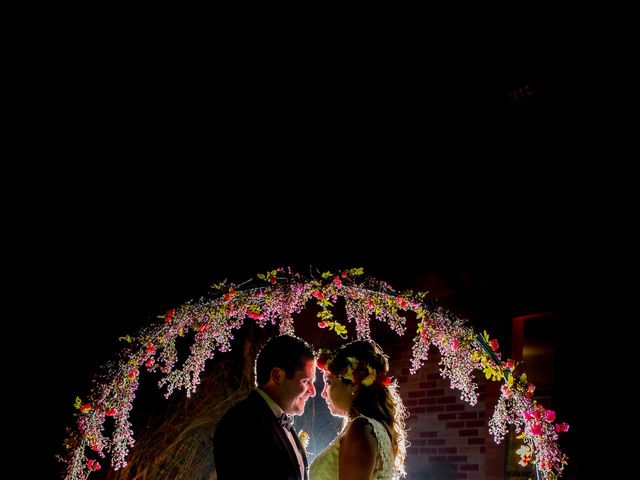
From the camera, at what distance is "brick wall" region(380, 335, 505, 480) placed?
18.1ft

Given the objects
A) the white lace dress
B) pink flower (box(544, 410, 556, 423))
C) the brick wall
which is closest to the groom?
the white lace dress

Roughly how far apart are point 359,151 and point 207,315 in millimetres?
3962

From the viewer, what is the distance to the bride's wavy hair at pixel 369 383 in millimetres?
3912

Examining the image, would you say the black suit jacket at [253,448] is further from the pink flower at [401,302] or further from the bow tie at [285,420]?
the pink flower at [401,302]

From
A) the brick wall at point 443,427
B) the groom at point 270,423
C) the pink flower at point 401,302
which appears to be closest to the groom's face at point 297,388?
the groom at point 270,423

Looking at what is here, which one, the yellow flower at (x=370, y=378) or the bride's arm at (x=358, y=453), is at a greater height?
the yellow flower at (x=370, y=378)

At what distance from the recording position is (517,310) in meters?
5.54

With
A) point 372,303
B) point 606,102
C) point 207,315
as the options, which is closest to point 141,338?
point 207,315

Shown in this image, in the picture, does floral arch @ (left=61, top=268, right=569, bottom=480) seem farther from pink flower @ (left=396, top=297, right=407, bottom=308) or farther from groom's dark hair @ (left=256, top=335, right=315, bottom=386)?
groom's dark hair @ (left=256, top=335, right=315, bottom=386)

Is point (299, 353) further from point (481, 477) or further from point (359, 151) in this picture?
point (359, 151)

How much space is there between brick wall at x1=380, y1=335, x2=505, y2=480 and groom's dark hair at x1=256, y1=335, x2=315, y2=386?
8.79 ft

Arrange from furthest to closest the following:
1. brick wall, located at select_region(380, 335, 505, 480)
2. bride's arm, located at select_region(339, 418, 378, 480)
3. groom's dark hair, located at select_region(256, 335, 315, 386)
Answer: brick wall, located at select_region(380, 335, 505, 480), groom's dark hair, located at select_region(256, 335, 315, 386), bride's arm, located at select_region(339, 418, 378, 480)

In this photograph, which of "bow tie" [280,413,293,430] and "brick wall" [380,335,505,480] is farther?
"brick wall" [380,335,505,480]

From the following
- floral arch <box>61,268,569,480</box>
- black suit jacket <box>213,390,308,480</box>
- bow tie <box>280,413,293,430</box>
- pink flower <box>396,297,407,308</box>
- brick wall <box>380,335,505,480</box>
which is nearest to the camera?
black suit jacket <box>213,390,308,480</box>
